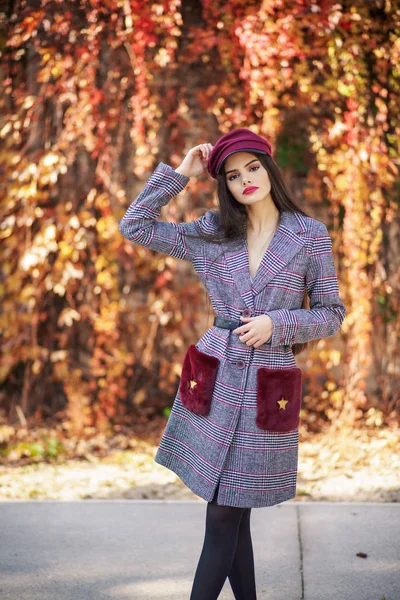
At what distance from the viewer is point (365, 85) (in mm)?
4055

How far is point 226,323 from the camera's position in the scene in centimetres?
208

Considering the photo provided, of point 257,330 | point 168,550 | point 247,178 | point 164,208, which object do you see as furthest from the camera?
point 164,208

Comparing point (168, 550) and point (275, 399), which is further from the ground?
point (275, 399)

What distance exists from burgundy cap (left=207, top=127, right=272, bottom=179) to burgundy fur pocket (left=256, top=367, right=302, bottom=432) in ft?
2.08

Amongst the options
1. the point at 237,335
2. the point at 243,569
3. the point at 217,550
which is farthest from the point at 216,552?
the point at 237,335

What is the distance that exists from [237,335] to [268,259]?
0.24 meters

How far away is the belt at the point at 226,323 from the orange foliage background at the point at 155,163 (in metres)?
2.08

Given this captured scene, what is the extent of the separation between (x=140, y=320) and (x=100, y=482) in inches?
47.3

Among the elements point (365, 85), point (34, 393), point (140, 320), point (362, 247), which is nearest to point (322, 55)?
point (365, 85)

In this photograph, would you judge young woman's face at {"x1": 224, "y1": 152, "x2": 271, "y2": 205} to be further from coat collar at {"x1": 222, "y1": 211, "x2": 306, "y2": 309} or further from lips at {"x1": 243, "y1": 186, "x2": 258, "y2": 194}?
coat collar at {"x1": 222, "y1": 211, "x2": 306, "y2": 309}

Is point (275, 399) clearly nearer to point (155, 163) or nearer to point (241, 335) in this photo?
point (241, 335)

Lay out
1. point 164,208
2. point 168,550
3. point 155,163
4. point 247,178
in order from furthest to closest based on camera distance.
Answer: point 155,163, point 164,208, point 168,550, point 247,178

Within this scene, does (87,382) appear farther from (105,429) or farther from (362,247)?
(362,247)

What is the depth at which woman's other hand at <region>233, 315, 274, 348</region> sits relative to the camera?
1945 mm
